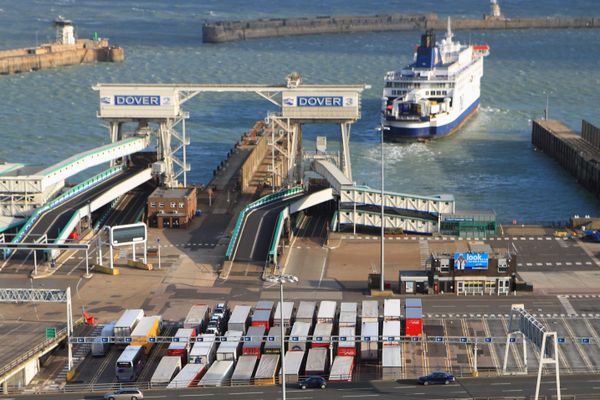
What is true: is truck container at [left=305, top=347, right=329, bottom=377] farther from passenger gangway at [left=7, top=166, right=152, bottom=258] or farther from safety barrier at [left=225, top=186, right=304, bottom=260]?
passenger gangway at [left=7, top=166, right=152, bottom=258]

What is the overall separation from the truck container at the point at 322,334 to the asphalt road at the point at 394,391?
486 cm

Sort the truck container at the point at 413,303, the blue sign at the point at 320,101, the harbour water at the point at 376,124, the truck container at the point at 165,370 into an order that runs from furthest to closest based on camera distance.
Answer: the harbour water at the point at 376,124
the blue sign at the point at 320,101
the truck container at the point at 413,303
the truck container at the point at 165,370

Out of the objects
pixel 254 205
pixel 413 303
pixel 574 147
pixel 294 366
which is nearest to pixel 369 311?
pixel 413 303

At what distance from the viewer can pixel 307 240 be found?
9644cm

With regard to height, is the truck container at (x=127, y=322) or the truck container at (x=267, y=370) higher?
the truck container at (x=127, y=322)

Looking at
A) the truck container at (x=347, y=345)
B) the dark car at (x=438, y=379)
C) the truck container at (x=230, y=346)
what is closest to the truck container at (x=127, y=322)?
the truck container at (x=230, y=346)

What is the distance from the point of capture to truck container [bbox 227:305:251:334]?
Result: 72125 millimetres

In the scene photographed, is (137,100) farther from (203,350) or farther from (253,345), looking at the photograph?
(203,350)

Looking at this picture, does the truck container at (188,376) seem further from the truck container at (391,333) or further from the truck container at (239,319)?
the truck container at (391,333)

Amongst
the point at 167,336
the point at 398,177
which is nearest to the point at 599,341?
the point at 167,336

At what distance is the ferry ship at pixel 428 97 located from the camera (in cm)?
15188

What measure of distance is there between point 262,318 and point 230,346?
5.09m

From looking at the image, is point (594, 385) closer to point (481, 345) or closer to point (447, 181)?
point (481, 345)

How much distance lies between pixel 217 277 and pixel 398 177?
151ft
